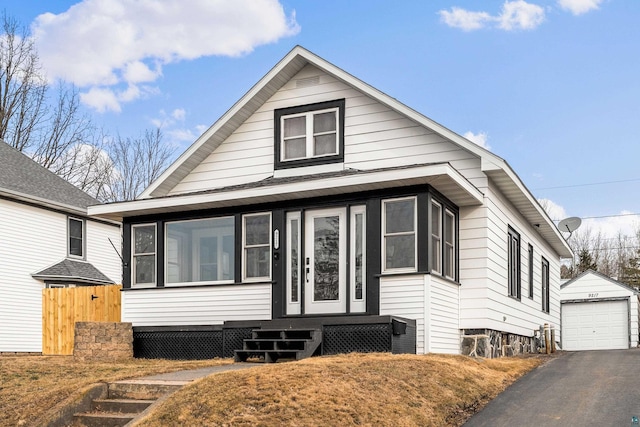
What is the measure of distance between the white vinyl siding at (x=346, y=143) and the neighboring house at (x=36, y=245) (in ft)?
27.5

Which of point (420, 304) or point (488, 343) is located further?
point (488, 343)

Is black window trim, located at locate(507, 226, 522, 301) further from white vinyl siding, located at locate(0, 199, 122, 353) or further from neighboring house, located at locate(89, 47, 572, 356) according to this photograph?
white vinyl siding, located at locate(0, 199, 122, 353)

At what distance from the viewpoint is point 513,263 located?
18.0 meters

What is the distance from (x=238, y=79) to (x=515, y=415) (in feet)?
49.9

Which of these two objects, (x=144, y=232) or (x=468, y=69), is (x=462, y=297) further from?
(x=468, y=69)

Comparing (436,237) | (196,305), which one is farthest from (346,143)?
(196,305)

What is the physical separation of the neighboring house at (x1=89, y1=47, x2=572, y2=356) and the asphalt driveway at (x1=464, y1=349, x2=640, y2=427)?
243cm

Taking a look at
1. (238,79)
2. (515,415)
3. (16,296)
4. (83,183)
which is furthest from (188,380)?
(83,183)

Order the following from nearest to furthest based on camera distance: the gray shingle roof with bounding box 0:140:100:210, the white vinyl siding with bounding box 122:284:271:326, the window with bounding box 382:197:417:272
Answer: the window with bounding box 382:197:417:272
the white vinyl siding with bounding box 122:284:271:326
the gray shingle roof with bounding box 0:140:100:210

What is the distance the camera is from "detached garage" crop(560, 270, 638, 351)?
92.0 feet

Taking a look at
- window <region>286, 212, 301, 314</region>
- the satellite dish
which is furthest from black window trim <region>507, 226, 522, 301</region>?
the satellite dish

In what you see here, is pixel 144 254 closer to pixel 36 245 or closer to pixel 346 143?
pixel 346 143

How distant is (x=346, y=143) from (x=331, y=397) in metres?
8.30

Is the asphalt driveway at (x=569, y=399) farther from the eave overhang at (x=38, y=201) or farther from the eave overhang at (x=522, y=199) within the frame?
the eave overhang at (x=38, y=201)
